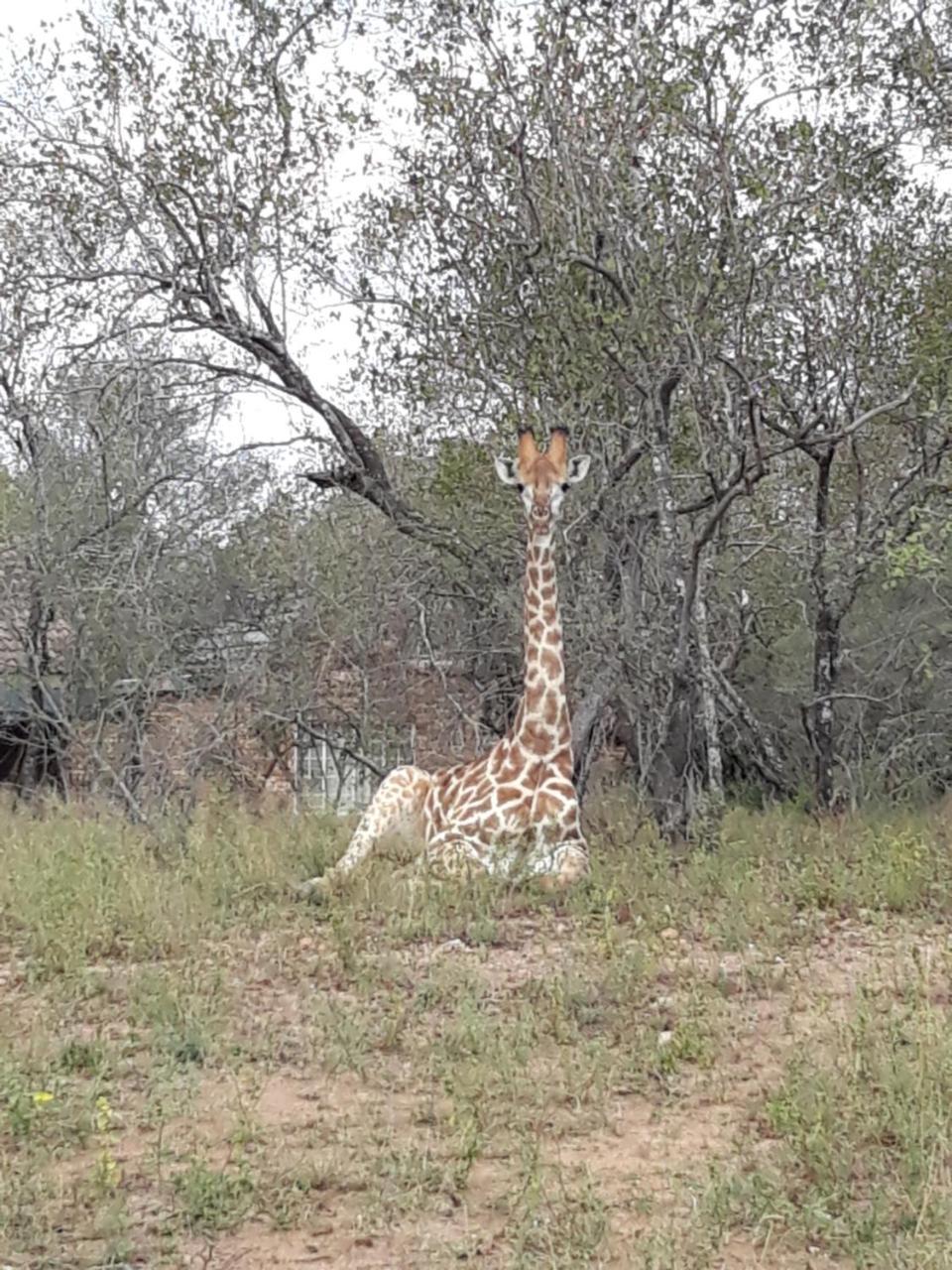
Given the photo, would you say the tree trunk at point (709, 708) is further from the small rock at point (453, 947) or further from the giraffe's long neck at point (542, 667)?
the small rock at point (453, 947)

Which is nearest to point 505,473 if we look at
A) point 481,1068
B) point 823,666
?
point 823,666

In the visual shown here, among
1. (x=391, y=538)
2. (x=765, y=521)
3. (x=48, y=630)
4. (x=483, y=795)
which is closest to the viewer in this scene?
(x=483, y=795)

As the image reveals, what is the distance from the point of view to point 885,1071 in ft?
14.5

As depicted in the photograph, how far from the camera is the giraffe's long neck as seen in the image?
8.47 m

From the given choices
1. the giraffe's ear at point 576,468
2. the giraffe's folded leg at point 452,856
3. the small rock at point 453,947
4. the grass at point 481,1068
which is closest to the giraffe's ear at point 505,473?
the giraffe's ear at point 576,468

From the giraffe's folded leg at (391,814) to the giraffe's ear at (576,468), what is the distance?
2002mm

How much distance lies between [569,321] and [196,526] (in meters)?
5.08

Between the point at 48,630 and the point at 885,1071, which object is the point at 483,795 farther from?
the point at 48,630

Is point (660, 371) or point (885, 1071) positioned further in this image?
point (660, 371)

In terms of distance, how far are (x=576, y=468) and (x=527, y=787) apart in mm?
1838

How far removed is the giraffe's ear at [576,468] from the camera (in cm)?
852

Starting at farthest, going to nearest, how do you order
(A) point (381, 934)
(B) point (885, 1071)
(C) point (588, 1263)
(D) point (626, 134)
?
(D) point (626, 134) < (A) point (381, 934) < (B) point (885, 1071) < (C) point (588, 1263)

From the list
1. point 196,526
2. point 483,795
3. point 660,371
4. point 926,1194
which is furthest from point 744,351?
point 926,1194

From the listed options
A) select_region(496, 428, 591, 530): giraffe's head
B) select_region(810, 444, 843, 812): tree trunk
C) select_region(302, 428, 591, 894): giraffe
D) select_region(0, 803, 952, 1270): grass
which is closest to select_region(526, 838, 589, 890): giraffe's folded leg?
select_region(302, 428, 591, 894): giraffe
